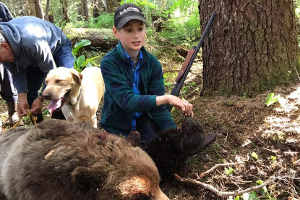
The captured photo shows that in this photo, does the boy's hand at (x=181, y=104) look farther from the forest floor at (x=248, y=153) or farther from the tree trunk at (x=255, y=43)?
the tree trunk at (x=255, y=43)

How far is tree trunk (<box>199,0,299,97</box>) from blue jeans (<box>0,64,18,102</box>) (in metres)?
4.53

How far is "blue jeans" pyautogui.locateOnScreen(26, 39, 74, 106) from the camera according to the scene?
5297mm

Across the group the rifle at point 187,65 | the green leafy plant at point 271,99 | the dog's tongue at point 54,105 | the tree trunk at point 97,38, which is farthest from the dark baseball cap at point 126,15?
the tree trunk at point 97,38

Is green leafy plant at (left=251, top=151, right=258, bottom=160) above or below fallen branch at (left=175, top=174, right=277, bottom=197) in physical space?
above

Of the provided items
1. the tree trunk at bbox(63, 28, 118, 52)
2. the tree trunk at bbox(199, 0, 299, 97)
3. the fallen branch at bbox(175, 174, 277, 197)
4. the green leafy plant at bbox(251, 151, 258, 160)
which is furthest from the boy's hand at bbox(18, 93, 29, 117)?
the tree trunk at bbox(63, 28, 118, 52)

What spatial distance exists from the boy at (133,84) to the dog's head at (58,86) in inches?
35.4

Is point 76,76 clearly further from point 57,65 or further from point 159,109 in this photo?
point 159,109

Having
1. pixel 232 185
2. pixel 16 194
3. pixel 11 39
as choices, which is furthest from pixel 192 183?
pixel 11 39

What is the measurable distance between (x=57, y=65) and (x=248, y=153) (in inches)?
164

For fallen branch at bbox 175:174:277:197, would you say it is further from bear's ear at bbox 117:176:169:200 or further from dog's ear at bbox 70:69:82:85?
dog's ear at bbox 70:69:82:85

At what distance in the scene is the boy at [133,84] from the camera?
344 cm

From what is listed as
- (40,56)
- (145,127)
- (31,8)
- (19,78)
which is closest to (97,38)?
(31,8)

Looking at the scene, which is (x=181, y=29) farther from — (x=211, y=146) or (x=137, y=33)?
(x=211, y=146)

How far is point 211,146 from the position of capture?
3.39 meters
